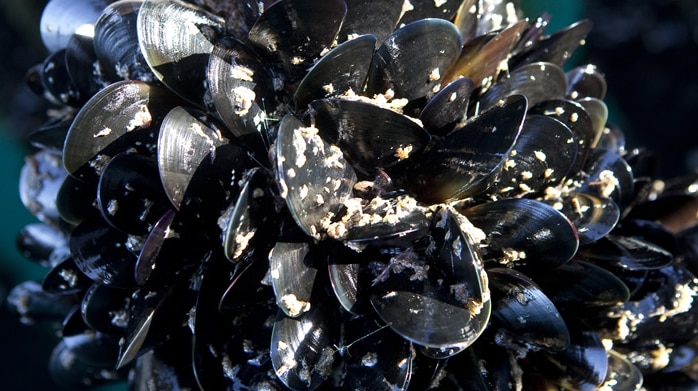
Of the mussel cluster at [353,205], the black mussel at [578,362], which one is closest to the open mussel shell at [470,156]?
the mussel cluster at [353,205]

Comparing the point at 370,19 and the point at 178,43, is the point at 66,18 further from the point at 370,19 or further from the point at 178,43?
the point at 370,19

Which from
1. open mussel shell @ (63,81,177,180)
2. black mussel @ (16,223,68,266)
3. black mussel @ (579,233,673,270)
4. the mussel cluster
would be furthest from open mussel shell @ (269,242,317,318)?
black mussel @ (16,223,68,266)

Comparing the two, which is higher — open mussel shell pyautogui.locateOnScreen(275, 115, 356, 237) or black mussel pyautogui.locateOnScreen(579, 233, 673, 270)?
open mussel shell pyautogui.locateOnScreen(275, 115, 356, 237)

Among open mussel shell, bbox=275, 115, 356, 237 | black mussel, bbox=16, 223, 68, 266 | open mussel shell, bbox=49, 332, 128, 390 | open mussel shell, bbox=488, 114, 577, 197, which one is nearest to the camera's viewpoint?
open mussel shell, bbox=275, 115, 356, 237

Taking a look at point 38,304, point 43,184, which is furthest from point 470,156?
point 38,304

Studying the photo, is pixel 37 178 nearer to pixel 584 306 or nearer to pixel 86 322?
pixel 86 322

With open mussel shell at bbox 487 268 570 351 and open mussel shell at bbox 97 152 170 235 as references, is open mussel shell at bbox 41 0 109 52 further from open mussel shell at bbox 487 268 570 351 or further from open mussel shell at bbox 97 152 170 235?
open mussel shell at bbox 487 268 570 351
